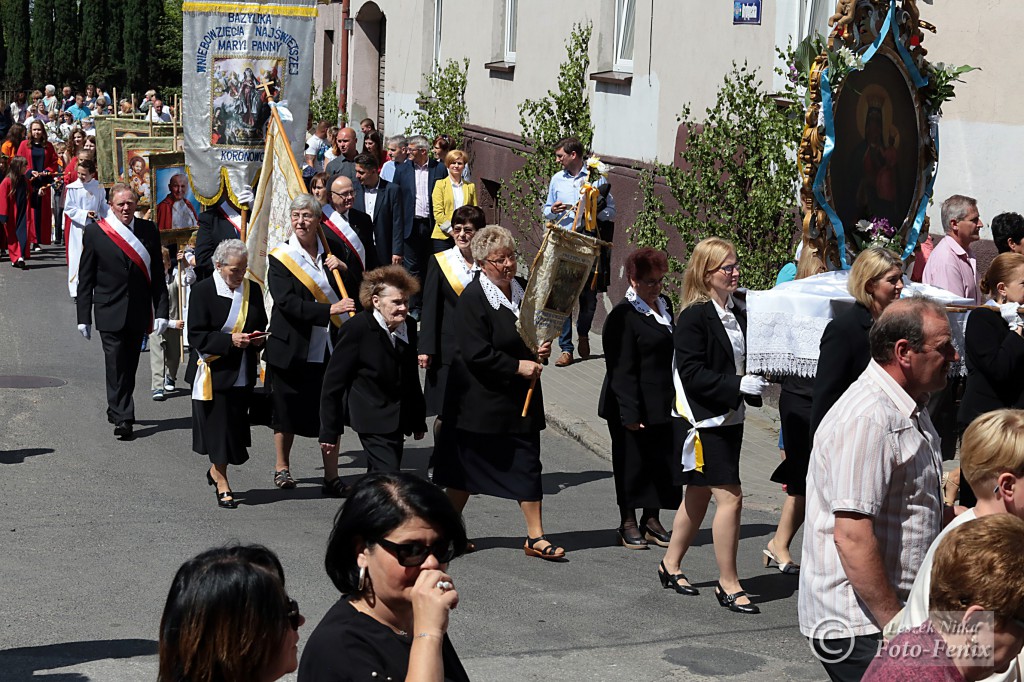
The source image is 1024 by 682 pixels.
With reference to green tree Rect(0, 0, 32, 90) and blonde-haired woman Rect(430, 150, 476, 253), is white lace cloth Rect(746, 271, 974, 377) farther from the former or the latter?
green tree Rect(0, 0, 32, 90)

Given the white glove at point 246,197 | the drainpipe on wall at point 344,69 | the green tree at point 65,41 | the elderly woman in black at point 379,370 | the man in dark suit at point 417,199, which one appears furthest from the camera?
the green tree at point 65,41

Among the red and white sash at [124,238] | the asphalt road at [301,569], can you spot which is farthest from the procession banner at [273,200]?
the asphalt road at [301,569]

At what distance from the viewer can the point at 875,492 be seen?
14.5ft

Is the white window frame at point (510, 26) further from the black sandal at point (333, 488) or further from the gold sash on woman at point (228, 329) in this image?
the black sandal at point (333, 488)

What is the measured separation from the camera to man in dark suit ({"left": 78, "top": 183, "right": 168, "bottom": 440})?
1202 centimetres

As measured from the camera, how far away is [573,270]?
8531mm

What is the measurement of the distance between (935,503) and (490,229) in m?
4.37

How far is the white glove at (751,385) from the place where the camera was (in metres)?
7.46

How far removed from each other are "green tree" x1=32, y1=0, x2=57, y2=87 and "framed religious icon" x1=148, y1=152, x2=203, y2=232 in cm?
4814

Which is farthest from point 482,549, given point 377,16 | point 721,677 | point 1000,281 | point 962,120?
point 377,16

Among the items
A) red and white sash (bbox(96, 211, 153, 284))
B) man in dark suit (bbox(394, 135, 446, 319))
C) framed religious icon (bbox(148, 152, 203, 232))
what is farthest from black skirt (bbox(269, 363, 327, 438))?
man in dark suit (bbox(394, 135, 446, 319))

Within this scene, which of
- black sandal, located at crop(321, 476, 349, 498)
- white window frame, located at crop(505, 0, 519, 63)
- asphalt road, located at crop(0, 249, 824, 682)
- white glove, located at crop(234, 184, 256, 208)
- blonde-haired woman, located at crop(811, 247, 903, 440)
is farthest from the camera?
white window frame, located at crop(505, 0, 519, 63)

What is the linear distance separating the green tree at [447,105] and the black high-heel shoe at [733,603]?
49.8ft

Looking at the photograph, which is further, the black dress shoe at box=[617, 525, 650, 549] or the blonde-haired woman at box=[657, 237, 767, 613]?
the black dress shoe at box=[617, 525, 650, 549]
